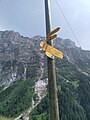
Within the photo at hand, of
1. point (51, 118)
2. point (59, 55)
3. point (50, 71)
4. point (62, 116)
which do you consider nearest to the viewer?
point (51, 118)

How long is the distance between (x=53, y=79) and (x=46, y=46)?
0.93m

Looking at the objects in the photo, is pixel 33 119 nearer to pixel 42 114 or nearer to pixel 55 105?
pixel 42 114

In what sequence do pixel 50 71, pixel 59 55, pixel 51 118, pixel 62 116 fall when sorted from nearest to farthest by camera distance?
pixel 51 118 → pixel 50 71 → pixel 59 55 → pixel 62 116

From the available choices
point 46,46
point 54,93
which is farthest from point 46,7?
point 54,93

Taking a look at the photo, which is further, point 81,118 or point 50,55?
point 81,118

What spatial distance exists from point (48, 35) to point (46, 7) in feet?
2.72

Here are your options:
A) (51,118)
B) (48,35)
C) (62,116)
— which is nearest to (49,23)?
(48,35)

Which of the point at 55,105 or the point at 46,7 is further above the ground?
the point at 46,7

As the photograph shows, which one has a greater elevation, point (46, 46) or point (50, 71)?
point (46, 46)

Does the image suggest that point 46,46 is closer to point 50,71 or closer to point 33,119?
point 50,71

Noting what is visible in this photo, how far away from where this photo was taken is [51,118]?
6684 millimetres

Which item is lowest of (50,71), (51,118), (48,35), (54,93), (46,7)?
(51,118)

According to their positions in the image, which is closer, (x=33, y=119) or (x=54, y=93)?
(x=54, y=93)

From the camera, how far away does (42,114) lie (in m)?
199
